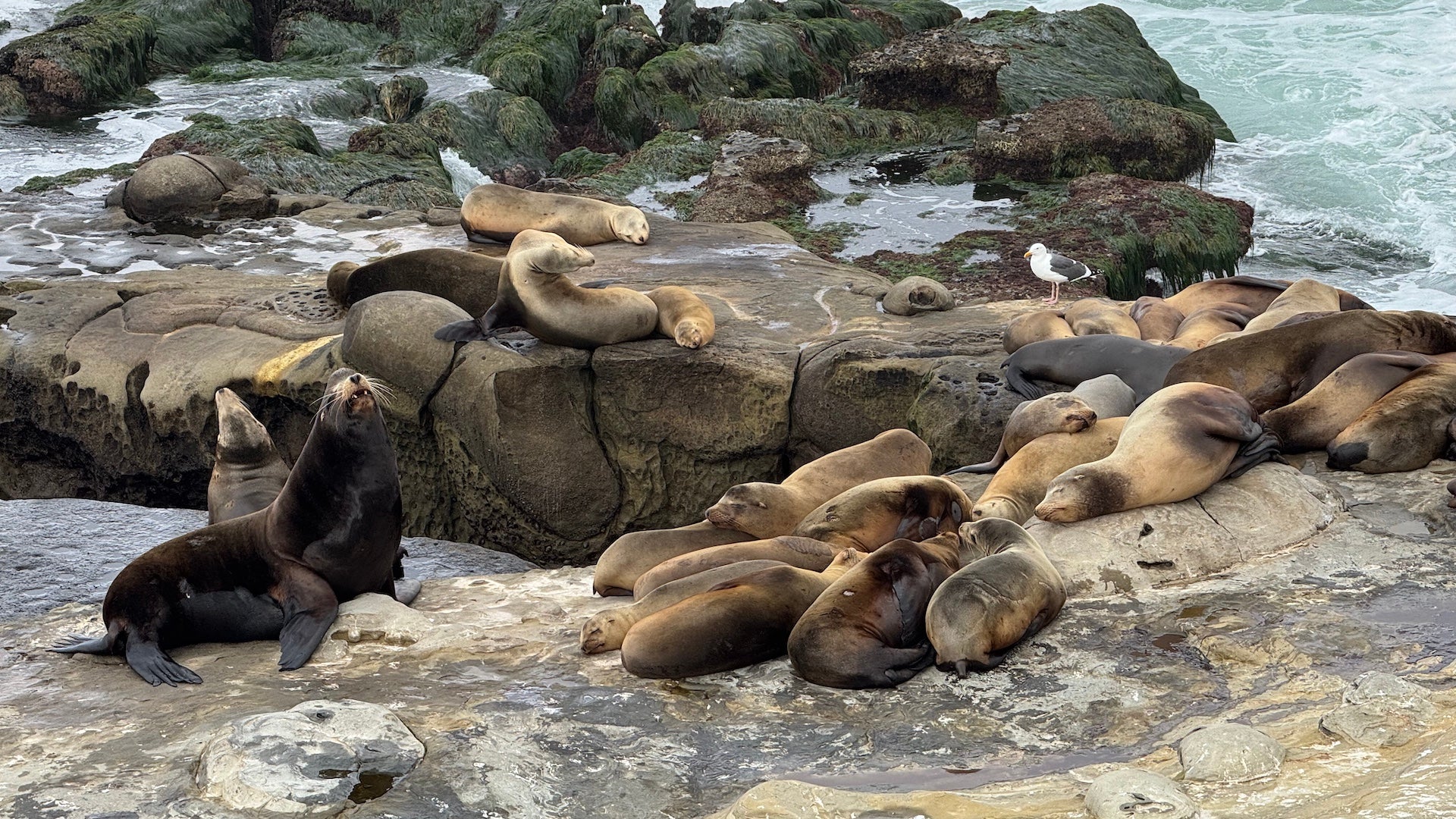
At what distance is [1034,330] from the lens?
7473mm

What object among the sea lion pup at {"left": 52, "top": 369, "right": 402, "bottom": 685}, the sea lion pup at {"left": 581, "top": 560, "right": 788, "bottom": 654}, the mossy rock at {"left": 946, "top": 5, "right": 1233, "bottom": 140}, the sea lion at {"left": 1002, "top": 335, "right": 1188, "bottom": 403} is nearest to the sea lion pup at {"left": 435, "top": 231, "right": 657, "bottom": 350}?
the sea lion at {"left": 1002, "top": 335, "right": 1188, "bottom": 403}

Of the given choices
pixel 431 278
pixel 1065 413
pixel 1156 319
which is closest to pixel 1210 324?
pixel 1156 319

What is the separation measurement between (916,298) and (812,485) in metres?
2.80

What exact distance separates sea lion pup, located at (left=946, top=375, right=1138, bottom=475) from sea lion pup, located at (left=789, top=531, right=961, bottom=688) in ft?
4.95

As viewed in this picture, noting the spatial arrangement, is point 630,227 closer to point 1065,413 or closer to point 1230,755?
point 1065,413

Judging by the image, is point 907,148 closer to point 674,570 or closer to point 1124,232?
point 1124,232

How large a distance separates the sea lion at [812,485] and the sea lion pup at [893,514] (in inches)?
11.7

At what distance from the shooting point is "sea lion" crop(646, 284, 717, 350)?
7.71 m

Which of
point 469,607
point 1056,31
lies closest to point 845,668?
point 469,607

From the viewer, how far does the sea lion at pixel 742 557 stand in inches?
200

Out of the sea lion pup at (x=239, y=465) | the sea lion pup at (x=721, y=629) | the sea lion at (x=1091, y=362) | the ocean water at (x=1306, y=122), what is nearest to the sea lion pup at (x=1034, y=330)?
the sea lion at (x=1091, y=362)

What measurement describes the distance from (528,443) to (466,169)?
10.4 metres

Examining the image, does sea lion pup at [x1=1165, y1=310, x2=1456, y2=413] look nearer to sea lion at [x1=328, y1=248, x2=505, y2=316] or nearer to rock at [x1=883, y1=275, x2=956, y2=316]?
rock at [x1=883, y1=275, x2=956, y2=316]

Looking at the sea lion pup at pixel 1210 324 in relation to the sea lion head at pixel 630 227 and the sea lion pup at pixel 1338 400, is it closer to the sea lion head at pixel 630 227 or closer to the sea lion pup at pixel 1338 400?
the sea lion pup at pixel 1338 400
